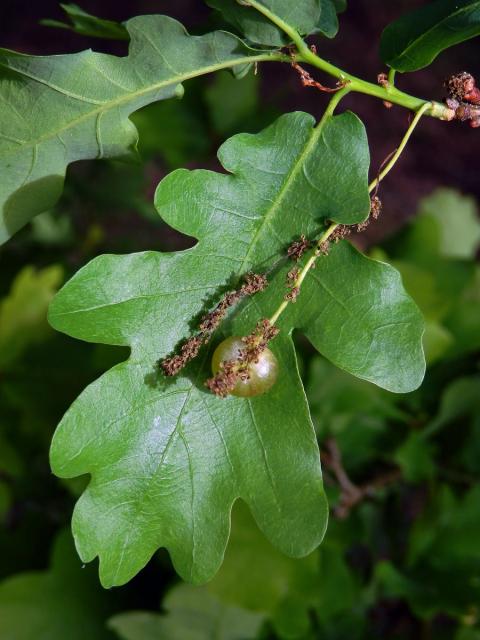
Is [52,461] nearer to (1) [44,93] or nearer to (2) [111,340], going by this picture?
(2) [111,340]

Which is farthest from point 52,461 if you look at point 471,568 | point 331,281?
point 471,568

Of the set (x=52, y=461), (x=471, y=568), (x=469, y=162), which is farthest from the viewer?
(x=469, y=162)

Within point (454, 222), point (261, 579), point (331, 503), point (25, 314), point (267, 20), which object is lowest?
point (261, 579)

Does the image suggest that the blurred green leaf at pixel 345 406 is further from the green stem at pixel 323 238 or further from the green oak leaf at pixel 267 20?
the green oak leaf at pixel 267 20

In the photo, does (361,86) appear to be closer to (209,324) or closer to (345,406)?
(209,324)

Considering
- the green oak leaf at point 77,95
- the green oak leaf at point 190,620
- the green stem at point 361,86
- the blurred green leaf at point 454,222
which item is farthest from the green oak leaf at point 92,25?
the blurred green leaf at point 454,222

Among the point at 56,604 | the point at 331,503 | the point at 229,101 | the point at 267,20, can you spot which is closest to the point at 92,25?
the point at 267,20

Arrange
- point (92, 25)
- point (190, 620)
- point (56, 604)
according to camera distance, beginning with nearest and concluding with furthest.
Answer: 1. point (92, 25)
2. point (190, 620)
3. point (56, 604)

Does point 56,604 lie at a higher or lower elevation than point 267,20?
lower
